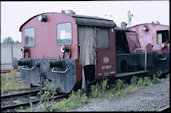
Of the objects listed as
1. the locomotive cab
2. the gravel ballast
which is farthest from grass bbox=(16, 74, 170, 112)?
the locomotive cab

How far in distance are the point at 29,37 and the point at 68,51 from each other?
233cm

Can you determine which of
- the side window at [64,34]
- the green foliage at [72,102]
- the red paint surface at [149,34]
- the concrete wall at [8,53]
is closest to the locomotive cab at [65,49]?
the side window at [64,34]

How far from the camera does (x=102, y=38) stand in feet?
27.7

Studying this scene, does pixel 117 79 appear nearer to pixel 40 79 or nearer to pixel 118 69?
pixel 118 69

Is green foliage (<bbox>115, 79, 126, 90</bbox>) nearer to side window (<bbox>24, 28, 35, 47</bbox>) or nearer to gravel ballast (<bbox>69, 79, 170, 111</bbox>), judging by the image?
gravel ballast (<bbox>69, 79, 170, 111</bbox>)

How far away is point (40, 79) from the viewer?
8305 millimetres

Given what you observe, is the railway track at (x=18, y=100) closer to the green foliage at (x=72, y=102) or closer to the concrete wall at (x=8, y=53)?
the green foliage at (x=72, y=102)

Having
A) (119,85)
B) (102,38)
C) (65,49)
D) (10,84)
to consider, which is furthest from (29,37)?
(119,85)

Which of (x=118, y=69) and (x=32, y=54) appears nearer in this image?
(x=32, y=54)

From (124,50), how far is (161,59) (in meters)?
2.00

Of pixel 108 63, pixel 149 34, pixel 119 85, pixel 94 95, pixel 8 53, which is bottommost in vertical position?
pixel 94 95

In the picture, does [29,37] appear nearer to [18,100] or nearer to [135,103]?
[18,100]

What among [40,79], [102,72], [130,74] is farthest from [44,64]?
[130,74]

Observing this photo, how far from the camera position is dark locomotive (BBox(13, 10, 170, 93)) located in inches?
294
